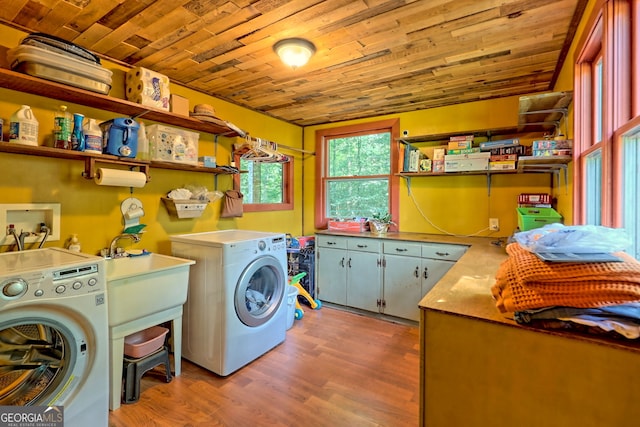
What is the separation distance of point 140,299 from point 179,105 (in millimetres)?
1451

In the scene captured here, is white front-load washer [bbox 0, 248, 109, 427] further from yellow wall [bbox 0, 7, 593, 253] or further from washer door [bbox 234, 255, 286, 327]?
washer door [bbox 234, 255, 286, 327]

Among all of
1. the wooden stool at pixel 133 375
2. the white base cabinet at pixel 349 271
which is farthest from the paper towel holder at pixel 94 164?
the white base cabinet at pixel 349 271

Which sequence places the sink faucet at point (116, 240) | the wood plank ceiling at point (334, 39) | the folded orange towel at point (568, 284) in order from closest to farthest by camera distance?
the folded orange towel at point (568, 284)
the wood plank ceiling at point (334, 39)
the sink faucet at point (116, 240)

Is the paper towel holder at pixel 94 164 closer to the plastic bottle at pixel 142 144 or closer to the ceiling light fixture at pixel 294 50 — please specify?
the plastic bottle at pixel 142 144

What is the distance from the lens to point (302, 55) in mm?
2006

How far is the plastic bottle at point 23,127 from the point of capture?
1652 mm

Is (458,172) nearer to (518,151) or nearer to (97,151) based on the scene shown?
(518,151)

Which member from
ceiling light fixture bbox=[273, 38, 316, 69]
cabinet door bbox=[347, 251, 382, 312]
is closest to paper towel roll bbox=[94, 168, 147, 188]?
ceiling light fixture bbox=[273, 38, 316, 69]

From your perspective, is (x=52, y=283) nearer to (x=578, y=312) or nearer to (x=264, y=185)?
(x=578, y=312)

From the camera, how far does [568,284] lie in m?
0.87

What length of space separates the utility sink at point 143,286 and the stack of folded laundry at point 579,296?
1.85 metres

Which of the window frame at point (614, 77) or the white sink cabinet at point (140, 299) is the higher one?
the window frame at point (614, 77)

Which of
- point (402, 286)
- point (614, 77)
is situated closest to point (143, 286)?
point (402, 286)

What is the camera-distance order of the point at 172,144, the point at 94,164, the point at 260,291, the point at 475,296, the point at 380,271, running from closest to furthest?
the point at 475,296 < the point at 94,164 < the point at 172,144 < the point at 260,291 < the point at 380,271
